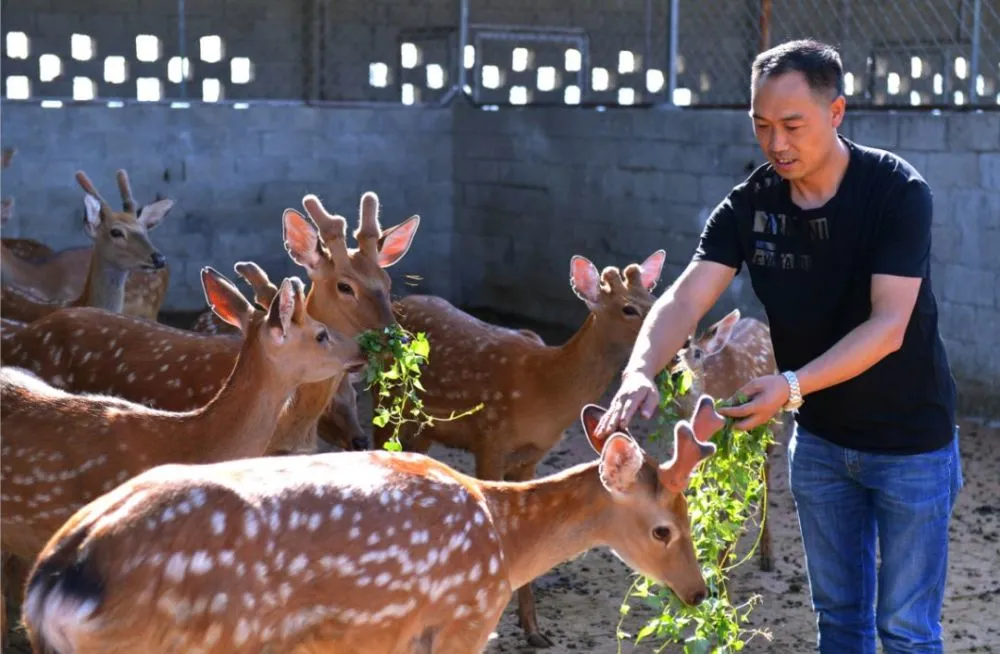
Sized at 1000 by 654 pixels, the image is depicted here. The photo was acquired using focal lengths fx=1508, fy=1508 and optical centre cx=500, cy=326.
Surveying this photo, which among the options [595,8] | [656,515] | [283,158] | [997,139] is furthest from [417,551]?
[595,8]

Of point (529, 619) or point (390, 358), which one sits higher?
point (390, 358)

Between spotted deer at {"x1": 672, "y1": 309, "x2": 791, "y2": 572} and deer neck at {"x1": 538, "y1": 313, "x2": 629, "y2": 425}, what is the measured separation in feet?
1.11

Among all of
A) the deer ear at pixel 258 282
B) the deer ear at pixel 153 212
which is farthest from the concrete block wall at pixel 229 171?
the deer ear at pixel 258 282

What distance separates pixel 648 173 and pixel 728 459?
7634 mm

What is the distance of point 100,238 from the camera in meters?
8.55

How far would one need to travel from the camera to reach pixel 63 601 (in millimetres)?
3061

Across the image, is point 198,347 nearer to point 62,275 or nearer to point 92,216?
point 92,216

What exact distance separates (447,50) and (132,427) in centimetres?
1082

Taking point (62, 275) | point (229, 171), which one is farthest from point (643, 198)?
point (62, 275)

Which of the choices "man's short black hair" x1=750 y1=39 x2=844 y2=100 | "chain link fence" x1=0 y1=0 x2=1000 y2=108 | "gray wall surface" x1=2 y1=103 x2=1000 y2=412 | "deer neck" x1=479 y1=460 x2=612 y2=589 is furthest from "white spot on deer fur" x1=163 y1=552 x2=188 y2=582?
"chain link fence" x1=0 y1=0 x2=1000 y2=108

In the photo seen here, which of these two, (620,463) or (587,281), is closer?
(620,463)

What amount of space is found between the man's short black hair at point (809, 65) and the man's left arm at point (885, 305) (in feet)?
0.94

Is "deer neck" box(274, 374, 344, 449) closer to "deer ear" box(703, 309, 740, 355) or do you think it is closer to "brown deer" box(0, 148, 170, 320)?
"deer ear" box(703, 309, 740, 355)

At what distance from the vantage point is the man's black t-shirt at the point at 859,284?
3.37 meters
